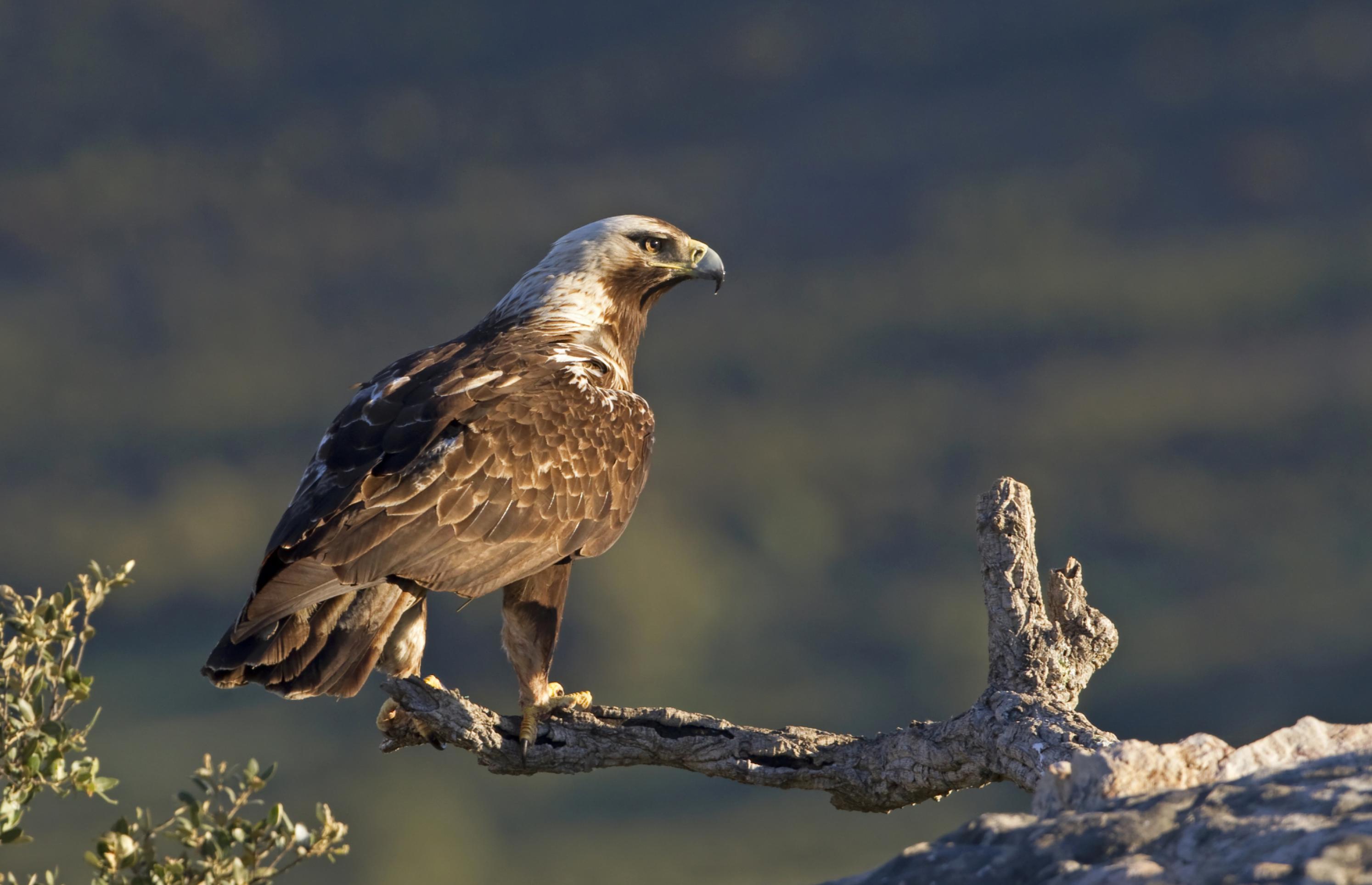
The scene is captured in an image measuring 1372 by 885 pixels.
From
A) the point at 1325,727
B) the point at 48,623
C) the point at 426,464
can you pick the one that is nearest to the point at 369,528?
the point at 426,464

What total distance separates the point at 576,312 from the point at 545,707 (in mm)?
2248

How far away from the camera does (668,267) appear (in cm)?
682

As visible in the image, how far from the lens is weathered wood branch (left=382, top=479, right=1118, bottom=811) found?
4.76m

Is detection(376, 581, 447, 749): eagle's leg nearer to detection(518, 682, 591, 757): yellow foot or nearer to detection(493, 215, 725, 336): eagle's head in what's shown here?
detection(518, 682, 591, 757): yellow foot

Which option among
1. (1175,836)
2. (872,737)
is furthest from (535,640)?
(1175,836)

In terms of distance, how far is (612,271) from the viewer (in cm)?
677

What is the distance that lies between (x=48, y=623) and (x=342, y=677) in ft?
4.89

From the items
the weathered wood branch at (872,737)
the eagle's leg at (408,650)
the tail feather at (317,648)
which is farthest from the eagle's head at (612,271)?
the weathered wood branch at (872,737)

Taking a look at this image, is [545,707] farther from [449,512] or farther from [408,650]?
[449,512]

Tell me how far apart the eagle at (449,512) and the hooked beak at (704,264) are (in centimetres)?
80

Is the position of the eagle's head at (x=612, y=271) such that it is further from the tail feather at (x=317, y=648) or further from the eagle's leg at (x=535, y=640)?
the tail feather at (x=317, y=648)

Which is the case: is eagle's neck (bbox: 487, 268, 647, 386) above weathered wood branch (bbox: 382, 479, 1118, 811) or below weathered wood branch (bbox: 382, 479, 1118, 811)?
above

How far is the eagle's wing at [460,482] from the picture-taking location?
15.7 ft

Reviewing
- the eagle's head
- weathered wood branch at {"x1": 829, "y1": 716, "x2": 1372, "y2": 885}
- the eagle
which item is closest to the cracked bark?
weathered wood branch at {"x1": 829, "y1": 716, "x2": 1372, "y2": 885}
